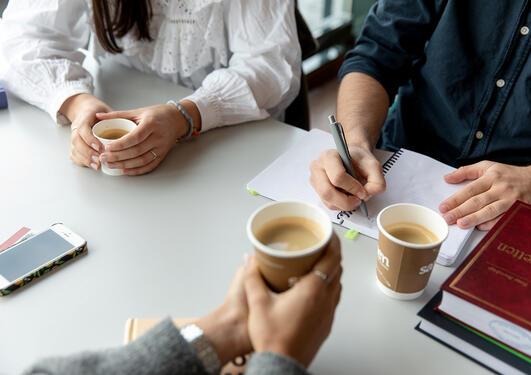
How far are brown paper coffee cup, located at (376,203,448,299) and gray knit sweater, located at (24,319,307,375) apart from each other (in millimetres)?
244

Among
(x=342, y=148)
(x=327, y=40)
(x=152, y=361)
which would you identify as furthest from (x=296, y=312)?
(x=327, y=40)

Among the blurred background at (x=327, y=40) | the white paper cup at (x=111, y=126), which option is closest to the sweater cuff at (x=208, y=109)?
Answer: the white paper cup at (x=111, y=126)

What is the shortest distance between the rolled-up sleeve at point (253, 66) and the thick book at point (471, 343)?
65 cm

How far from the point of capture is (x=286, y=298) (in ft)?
1.88

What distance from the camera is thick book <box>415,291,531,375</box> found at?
24.7 inches

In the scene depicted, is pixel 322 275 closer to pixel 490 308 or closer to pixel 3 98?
pixel 490 308

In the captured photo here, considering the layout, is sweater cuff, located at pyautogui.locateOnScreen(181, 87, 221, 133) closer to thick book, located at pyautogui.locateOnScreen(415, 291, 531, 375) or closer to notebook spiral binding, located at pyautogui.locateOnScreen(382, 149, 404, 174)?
notebook spiral binding, located at pyautogui.locateOnScreen(382, 149, 404, 174)

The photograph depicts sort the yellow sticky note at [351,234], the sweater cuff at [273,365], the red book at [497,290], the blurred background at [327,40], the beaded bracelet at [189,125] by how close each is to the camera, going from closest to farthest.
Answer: the sweater cuff at [273,365]
the red book at [497,290]
the yellow sticky note at [351,234]
the beaded bracelet at [189,125]
the blurred background at [327,40]

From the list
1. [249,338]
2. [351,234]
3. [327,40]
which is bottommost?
[327,40]

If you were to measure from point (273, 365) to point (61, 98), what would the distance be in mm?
888

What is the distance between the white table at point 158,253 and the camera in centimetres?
69

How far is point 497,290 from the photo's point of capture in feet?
2.14

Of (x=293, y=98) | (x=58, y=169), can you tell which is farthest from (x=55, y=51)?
(x=293, y=98)

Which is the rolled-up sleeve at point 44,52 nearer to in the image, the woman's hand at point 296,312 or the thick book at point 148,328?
the thick book at point 148,328
